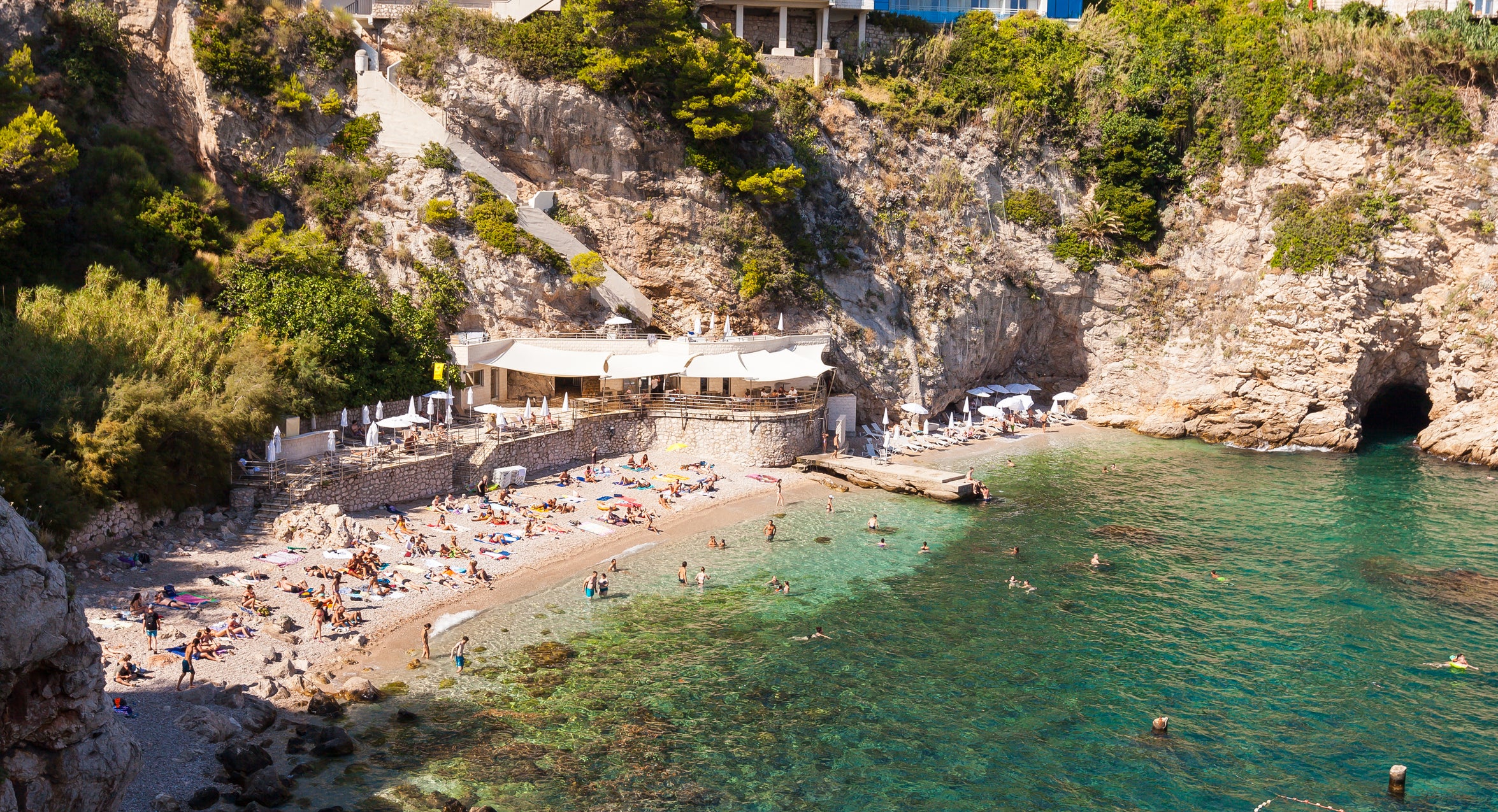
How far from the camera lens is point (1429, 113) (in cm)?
4331

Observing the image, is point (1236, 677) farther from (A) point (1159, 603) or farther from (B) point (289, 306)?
(B) point (289, 306)

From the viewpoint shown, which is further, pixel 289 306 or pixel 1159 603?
pixel 289 306

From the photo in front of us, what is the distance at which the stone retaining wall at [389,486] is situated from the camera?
28.2 meters

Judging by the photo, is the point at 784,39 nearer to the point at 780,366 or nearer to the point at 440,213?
the point at 780,366

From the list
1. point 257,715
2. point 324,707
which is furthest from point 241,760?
point 324,707

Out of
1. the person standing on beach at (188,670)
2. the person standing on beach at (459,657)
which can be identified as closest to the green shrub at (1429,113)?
the person standing on beach at (459,657)

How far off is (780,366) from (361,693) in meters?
21.6

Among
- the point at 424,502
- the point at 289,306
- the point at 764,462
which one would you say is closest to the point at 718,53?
the point at 764,462

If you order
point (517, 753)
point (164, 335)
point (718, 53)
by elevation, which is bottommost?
point (517, 753)

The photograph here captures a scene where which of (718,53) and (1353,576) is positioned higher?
(718,53)

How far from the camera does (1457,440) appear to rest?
4191 centimetres

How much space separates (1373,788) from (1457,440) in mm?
31672

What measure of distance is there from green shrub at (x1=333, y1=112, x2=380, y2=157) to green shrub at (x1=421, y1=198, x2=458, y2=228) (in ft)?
14.0

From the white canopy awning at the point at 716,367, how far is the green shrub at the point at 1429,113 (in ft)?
104
